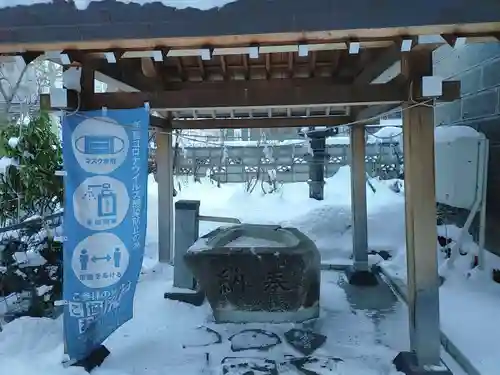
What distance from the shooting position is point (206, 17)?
2645 millimetres

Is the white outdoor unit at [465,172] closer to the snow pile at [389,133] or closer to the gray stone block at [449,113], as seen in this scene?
the gray stone block at [449,113]

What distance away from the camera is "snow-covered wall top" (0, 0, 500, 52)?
8.40ft

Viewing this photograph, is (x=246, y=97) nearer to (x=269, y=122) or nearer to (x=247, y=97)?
(x=247, y=97)

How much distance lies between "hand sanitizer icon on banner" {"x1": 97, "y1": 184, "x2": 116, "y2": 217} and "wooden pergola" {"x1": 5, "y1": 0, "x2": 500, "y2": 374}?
750 millimetres

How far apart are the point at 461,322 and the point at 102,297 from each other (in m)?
3.57

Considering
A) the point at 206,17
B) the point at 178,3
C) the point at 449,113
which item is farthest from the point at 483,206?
the point at 178,3

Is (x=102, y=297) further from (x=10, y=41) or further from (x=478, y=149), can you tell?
(x=478, y=149)

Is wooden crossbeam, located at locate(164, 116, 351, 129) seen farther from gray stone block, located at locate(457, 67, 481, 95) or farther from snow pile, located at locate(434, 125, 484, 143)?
gray stone block, located at locate(457, 67, 481, 95)

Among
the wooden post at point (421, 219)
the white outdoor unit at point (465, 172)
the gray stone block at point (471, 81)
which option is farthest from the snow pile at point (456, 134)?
the wooden post at point (421, 219)

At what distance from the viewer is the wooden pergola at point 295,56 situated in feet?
8.54

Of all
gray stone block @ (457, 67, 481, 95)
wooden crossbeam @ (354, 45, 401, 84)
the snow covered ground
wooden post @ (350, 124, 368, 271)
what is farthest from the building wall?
wooden crossbeam @ (354, 45, 401, 84)

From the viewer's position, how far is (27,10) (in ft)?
8.75

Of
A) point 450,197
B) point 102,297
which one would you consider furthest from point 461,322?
point 102,297

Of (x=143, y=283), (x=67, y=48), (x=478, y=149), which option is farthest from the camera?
(x=143, y=283)
